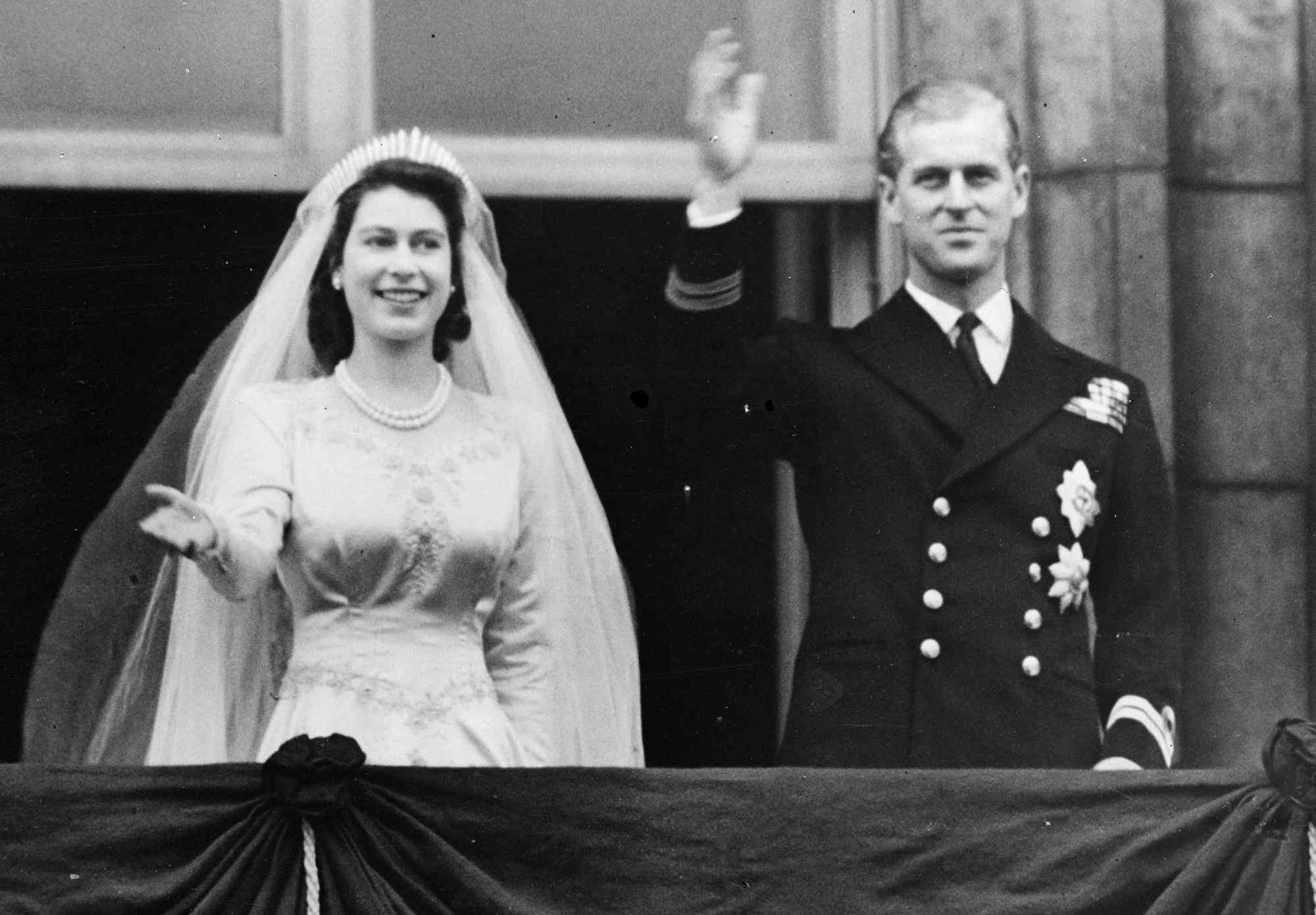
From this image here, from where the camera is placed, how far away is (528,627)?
4.09 m

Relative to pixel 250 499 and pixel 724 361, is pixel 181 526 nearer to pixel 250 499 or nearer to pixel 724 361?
pixel 250 499

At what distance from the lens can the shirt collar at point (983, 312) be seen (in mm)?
4309

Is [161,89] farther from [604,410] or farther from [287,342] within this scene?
[604,410]

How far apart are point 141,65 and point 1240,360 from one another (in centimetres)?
186

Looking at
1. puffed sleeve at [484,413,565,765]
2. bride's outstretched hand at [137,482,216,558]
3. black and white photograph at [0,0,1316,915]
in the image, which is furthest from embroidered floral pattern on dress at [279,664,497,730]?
bride's outstretched hand at [137,482,216,558]

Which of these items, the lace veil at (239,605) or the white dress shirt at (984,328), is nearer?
the lace veil at (239,605)

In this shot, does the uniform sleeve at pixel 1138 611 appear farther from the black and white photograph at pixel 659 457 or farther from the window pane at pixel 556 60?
the window pane at pixel 556 60

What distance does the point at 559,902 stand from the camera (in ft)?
11.8

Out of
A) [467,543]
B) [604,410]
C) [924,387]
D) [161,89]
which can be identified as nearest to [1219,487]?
[924,387]

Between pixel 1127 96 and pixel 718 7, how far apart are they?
0.70 meters

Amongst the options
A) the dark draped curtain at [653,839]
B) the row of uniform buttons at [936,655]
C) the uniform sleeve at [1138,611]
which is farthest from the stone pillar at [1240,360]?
the dark draped curtain at [653,839]

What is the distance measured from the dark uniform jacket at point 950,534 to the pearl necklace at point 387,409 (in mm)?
384

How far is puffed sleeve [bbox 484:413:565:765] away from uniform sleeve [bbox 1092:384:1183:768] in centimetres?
84

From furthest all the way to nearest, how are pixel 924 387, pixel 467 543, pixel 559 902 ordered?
pixel 924 387, pixel 467 543, pixel 559 902
